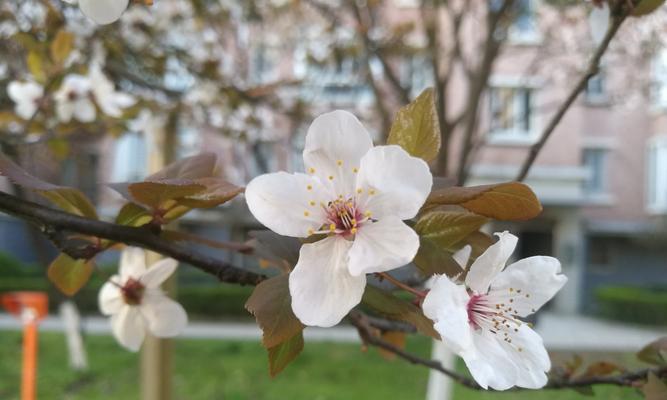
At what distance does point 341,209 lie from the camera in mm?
447

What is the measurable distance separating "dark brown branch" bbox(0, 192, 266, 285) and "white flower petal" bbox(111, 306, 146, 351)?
190mm

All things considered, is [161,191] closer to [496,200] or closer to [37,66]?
[496,200]

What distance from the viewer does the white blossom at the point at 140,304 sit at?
719 millimetres

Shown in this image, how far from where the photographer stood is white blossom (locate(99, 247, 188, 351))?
0.72 m

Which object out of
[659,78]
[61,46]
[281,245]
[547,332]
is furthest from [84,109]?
[547,332]

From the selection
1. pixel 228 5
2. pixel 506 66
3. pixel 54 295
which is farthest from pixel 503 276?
pixel 506 66

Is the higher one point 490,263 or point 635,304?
point 490,263

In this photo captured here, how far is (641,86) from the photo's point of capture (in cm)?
552

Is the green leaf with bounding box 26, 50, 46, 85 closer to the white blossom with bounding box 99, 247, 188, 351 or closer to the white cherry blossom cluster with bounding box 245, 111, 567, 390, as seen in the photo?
the white blossom with bounding box 99, 247, 188, 351

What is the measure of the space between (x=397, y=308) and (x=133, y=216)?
0.27 meters

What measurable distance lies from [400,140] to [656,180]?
45.6ft

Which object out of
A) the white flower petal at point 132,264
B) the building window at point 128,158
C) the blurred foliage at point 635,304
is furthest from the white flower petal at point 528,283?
the building window at point 128,158

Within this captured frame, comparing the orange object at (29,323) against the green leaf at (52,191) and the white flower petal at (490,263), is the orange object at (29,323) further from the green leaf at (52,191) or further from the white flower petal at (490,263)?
the white flower petal at (490,263)

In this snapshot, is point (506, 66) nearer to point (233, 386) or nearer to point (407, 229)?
point (233, 386)
